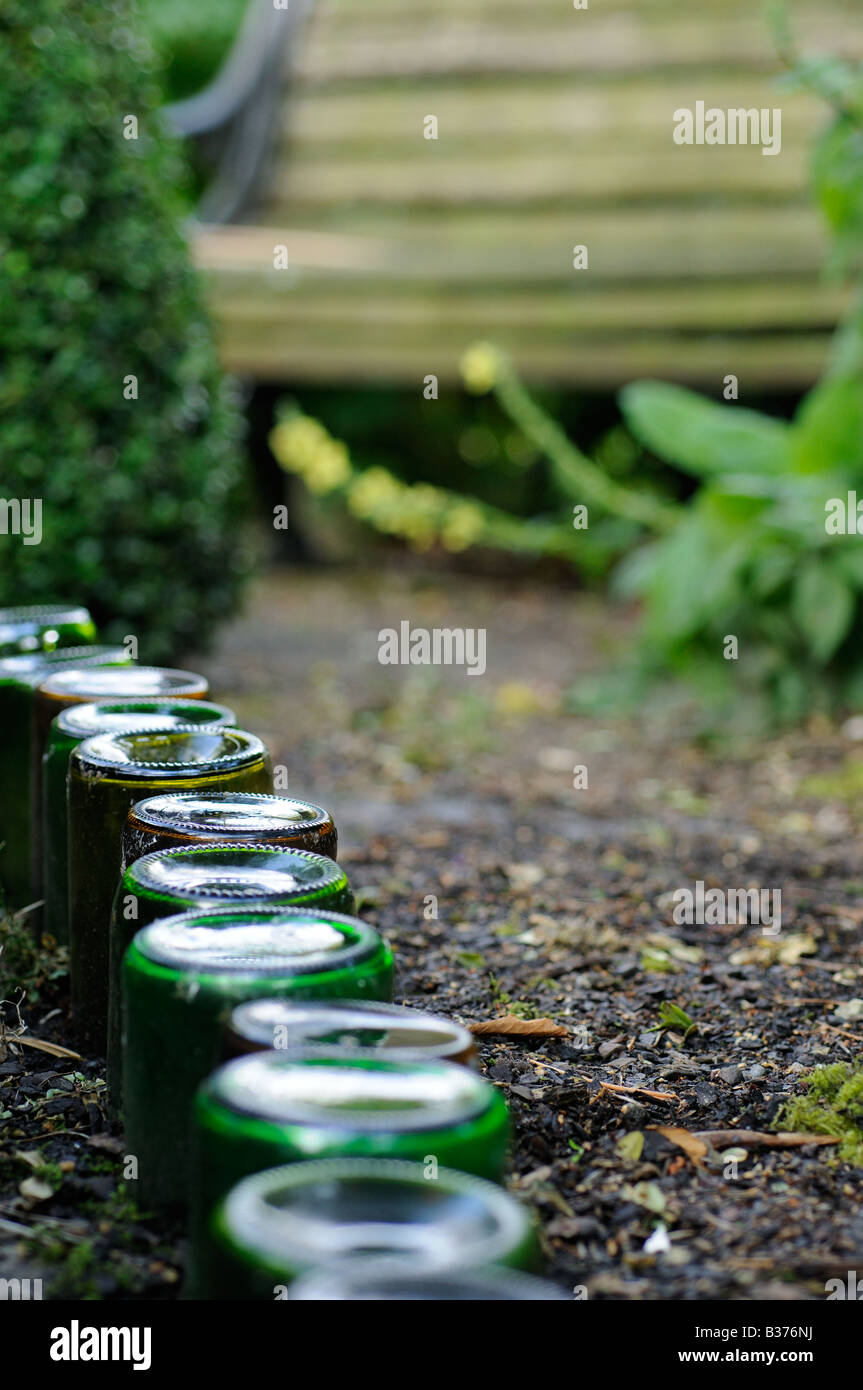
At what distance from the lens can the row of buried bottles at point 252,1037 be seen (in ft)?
4.09

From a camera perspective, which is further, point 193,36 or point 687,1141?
point 193,36

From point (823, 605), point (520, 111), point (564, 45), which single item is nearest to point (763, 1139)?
point (823, 605)

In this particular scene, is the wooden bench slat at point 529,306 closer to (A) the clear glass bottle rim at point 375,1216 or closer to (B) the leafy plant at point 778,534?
(B) the leafy plant at point 778,534

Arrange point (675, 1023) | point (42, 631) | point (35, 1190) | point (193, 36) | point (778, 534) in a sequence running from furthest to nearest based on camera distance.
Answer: point (193, 36), point (778, 534), point (42, 631), point (675, 1023), point (35, 1190)

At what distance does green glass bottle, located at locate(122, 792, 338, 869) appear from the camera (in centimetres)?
198

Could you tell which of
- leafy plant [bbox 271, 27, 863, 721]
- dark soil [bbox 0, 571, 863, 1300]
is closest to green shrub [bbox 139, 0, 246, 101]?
dark soil [bbox 0, 571, 863, 1300]

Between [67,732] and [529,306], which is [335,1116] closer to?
[67,732]

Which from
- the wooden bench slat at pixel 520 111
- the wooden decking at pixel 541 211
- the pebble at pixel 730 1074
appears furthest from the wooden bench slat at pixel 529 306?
the pebble at pixel 730 1074

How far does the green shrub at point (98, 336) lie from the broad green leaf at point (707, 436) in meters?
1.63

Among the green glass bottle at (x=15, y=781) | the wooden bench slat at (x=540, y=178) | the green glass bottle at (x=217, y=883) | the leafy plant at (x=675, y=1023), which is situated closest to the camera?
the green glass bottle at (x=217, y=883)

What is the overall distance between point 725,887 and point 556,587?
14.6ft

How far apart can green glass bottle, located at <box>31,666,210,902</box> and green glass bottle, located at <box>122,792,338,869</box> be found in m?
0.58

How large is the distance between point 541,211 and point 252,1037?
249 inches

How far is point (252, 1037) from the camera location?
1506mm
